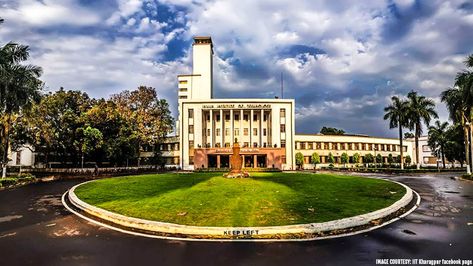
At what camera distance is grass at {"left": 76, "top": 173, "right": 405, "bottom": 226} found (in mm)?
13367

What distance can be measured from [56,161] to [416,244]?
65259 millimetres

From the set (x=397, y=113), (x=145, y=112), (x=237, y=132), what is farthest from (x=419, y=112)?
(x=145, y=112)

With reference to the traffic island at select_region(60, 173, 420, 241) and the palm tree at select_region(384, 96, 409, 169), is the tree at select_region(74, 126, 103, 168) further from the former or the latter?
the palm tree at select_region(384, 96, 409, 169)

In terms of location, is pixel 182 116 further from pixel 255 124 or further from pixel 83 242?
pixel 83 242

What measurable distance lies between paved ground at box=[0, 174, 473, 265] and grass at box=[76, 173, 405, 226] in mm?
2220

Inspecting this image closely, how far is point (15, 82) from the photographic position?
106 feet

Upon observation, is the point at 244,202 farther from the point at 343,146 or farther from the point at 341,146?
the point at 343,146

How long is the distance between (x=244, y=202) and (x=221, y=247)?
245 inches

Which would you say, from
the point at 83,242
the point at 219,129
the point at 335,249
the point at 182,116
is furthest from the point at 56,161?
the point at 335,249

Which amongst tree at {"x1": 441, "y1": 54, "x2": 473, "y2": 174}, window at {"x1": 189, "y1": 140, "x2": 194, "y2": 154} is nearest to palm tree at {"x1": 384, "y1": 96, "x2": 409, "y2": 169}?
tree at {"x1": 441, "y1": 54, "x2": 473, "y2": 174}

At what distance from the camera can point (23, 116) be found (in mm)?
45250

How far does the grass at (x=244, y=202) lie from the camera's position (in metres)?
13.4

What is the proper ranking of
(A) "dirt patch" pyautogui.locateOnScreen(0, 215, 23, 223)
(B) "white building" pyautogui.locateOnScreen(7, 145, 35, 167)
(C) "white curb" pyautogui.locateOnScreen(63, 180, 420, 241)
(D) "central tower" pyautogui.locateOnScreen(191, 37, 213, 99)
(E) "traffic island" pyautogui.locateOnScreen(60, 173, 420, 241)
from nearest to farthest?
(C) "white curb" pyautogui.locateOnScreen(63, 180, 420, 241) < (E) "traffic island" pyautogui.locateOnScreen(60, 173, 420, 241) < (A) "dirt patch" pyautogui.locateOnScreen(0, 215, 23, 223) < (B) "white building" pyautogui.locateOnScreen(7, 145, 35, 167) < (D) "central tower" pyautogui.locateOnScreen(191, 37, 213, 99)

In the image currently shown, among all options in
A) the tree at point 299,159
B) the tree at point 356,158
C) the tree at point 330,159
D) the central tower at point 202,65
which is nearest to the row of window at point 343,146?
the tree at point 330,159
